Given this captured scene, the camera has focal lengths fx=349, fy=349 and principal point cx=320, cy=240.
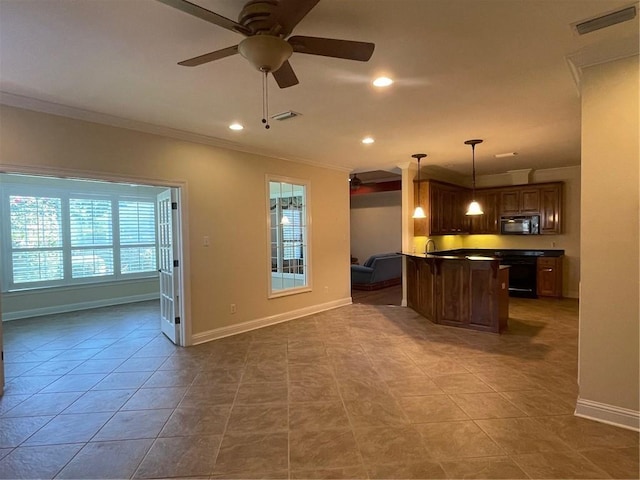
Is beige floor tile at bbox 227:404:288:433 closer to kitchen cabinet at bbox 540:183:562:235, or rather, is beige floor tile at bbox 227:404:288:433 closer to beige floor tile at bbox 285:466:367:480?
beige floor tile at bbox 285:466:367:480

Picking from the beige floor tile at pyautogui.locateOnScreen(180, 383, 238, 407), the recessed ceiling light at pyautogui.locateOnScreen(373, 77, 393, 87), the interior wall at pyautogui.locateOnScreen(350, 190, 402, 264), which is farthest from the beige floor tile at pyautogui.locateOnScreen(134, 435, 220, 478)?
the interior wall at pyautogui.locateOnScreen(350, 190, 402, 264)

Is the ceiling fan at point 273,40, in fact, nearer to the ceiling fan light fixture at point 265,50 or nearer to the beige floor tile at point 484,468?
the ceiling fan light fixture at point 265,50

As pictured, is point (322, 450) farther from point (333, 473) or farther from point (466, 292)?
point (466, 292)

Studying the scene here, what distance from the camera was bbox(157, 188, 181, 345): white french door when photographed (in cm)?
428

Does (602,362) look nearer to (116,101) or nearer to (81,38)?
(81,38)

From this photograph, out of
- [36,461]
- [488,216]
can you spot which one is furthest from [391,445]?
[488,216]

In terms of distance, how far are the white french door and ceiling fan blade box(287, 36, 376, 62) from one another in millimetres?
2982

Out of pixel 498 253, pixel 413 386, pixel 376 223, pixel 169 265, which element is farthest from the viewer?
pixel 376 223

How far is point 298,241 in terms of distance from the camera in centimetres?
584

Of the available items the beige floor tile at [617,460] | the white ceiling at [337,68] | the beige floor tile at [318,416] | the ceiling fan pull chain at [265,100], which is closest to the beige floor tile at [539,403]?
the beige floor tile at [617,460]

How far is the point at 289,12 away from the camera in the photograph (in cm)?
160

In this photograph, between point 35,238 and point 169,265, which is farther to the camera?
point 35,238

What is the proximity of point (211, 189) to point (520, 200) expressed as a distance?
20.5 feet

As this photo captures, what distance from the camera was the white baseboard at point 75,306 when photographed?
5.92 metres
